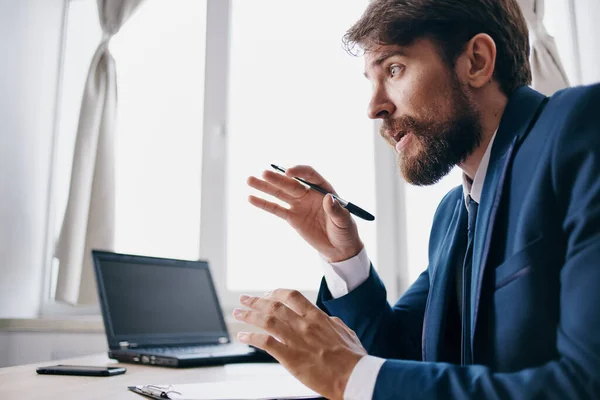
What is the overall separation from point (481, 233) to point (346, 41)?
0.61 m

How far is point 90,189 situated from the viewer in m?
2.25

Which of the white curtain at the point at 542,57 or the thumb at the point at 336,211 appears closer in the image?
the thumb at the point at 336,211

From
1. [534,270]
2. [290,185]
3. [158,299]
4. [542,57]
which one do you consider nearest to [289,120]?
[542,57]

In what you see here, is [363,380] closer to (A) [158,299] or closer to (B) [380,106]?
(B) [380,106]

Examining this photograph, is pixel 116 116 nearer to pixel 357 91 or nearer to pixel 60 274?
pixel 60 274

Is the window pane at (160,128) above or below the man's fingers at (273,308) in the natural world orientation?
above

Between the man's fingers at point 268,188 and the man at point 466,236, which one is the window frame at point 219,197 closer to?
the man at point 466,236

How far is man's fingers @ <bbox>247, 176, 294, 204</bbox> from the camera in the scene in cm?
118

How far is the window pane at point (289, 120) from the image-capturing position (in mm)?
2359

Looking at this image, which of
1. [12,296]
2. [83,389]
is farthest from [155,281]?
[12,296]

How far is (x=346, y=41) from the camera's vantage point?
1229 millimetres

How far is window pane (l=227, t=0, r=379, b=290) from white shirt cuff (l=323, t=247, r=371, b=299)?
1139mm

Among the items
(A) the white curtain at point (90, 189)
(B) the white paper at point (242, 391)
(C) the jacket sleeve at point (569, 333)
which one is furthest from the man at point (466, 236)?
(A) the white curtain at point (90, 189)

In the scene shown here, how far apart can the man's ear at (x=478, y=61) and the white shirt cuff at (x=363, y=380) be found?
0.64m
